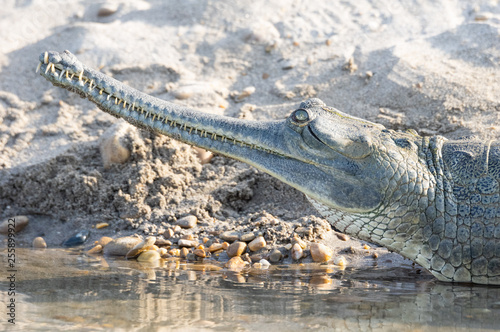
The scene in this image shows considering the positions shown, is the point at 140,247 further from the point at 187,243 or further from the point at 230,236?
the point at 230,236

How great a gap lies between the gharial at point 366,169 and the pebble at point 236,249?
852mm

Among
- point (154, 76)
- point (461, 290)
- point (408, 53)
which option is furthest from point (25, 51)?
point (461, 290)

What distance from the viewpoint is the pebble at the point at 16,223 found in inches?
204

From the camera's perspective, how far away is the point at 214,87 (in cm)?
632

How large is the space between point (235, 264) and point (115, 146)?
1.70 m

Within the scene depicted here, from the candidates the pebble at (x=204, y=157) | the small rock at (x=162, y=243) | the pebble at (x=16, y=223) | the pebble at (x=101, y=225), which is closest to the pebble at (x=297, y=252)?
the small rock at (x=162, y=243)

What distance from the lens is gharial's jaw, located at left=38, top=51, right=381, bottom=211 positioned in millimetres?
3762

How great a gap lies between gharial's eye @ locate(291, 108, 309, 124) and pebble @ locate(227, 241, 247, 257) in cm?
120

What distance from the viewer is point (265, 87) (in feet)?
21.0

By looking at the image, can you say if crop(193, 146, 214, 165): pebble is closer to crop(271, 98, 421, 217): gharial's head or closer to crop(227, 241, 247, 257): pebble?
crop(227, 241, 247, 257): pebble

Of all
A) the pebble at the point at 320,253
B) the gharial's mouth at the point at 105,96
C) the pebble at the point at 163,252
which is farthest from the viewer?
the pebble at the point at 163,252

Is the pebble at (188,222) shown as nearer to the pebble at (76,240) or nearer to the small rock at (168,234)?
the small rock at (168,234)

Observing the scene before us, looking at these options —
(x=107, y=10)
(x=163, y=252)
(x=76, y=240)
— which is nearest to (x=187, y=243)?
(x=163, y=252)

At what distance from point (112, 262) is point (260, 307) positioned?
1.65 metres
